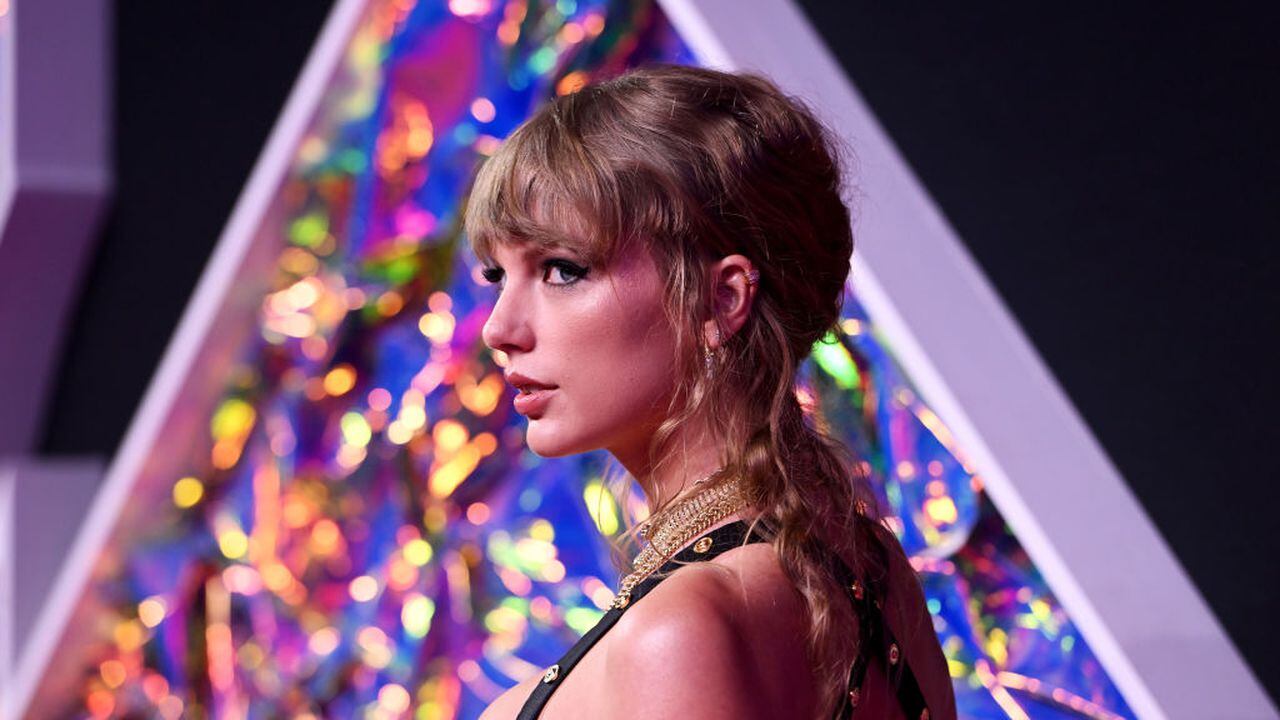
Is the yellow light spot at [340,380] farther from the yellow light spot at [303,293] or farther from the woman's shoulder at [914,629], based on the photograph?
the woman's shoulder at [914,629]

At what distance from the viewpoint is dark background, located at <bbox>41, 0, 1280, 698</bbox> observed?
1.32 m

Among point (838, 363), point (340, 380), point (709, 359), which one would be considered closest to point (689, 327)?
point (709, 359)

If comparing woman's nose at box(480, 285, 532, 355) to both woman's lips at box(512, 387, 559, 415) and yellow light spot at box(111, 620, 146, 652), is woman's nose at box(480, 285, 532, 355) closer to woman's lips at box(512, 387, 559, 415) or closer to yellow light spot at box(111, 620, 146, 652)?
woman's lips at box(512, 387, 559, 415)

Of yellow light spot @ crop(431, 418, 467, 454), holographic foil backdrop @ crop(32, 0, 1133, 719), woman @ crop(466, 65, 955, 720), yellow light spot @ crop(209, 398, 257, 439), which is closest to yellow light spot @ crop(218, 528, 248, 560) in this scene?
holographic foil backdrop @ crop(32, 0, 1133, 719)

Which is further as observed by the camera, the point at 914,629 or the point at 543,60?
the point at 543,60

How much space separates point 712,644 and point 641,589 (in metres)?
0.08

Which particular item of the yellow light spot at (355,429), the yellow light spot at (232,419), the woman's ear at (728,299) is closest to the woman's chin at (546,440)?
the woman's ear at (728,299)

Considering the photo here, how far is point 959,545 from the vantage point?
1192mm

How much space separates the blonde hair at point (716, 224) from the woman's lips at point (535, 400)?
0.22ft

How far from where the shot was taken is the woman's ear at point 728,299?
87 cm

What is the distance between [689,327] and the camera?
2.83ft

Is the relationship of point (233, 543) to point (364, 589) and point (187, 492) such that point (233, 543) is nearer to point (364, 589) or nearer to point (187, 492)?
point (187, 492)

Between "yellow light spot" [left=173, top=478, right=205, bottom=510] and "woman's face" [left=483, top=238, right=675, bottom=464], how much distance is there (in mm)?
1240

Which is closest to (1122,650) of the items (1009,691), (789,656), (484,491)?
(1009,691)
